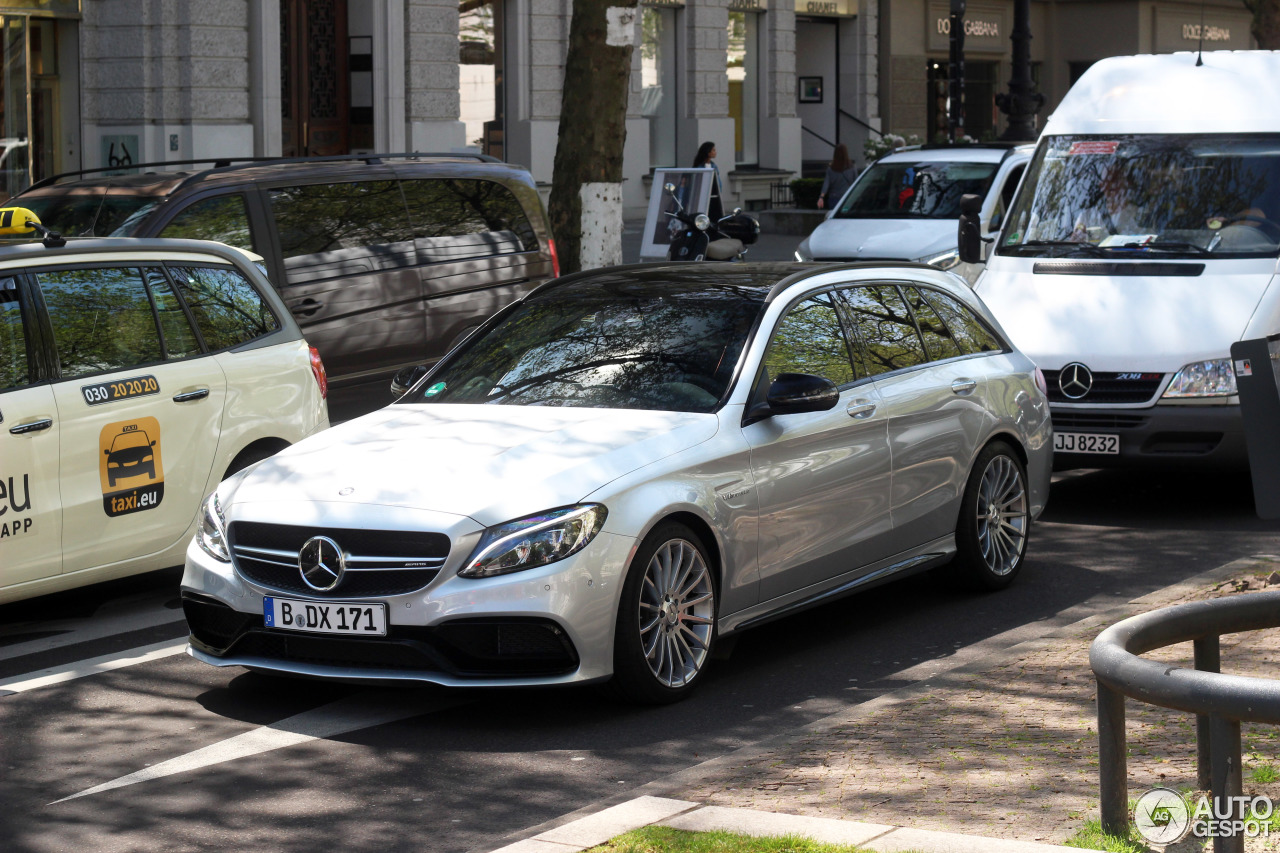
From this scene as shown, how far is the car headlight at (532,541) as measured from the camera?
589 cm

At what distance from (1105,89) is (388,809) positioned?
317 inches

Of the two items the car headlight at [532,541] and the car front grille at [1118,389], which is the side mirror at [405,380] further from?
the car front grille at [1118,389]

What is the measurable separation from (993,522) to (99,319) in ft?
13.6

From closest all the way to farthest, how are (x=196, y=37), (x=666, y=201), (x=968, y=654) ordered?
(x=968, y=654) → (x=666, y=201) → (x=196, y=37)

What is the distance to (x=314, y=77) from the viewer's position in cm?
2580

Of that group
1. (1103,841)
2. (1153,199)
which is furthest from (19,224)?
(1153,199)

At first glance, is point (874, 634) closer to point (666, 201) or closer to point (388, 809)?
point (388, 809)

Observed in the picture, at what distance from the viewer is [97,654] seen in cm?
725

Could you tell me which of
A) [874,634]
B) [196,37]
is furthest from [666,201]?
[874,634]

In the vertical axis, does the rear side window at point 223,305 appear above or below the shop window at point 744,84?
below

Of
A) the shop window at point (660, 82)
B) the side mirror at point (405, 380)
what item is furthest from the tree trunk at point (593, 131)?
the shop window at point (660, 82)

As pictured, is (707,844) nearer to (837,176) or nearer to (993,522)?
(993,522)

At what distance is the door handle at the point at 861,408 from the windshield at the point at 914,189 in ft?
32.9

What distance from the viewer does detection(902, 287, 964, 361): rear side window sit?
8164 mm
